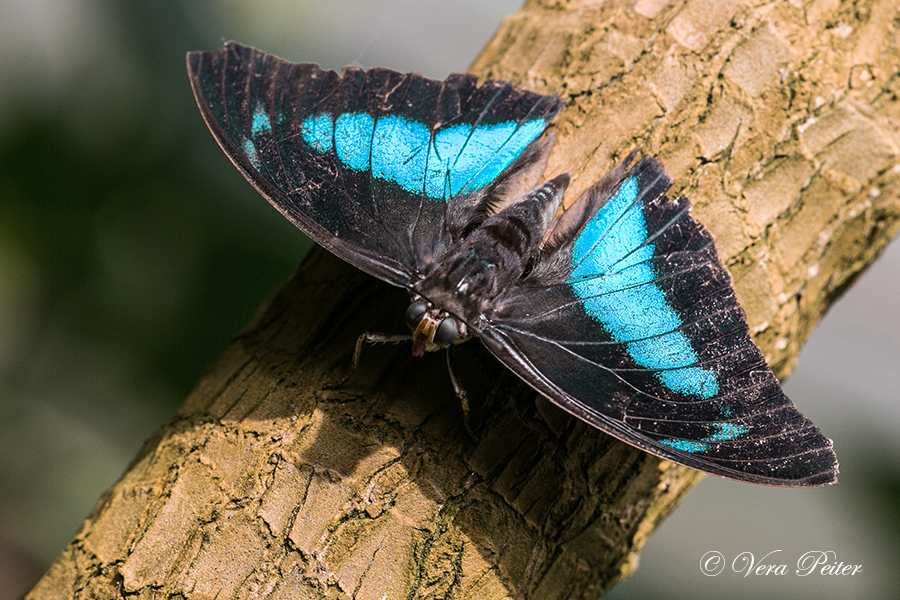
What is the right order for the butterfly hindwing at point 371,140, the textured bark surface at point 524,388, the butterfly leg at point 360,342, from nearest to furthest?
the textured bark surface at point 524,388 → the butterfly leg at point 360,342 → the butterfly hindwing at point 371,140

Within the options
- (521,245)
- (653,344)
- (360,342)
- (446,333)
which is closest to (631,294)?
(653,344)

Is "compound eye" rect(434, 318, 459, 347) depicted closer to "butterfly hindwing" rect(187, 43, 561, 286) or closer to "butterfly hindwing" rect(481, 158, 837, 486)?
"butterfly hindwing" rect(481, 158, 837, 486)

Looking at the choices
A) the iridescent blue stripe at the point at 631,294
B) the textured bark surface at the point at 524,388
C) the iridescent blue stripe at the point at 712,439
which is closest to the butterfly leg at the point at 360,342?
the textured bark surface at the point at 524,388

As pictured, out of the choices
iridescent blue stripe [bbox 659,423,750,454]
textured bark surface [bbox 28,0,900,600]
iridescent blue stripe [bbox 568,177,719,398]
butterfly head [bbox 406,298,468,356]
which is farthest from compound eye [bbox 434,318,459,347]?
iridescent blue stripe [bbox 659,423,750,454]

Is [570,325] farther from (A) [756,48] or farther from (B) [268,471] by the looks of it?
(A) [756,48]

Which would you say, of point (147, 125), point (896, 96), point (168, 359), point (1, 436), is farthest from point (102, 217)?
point (896, 96)

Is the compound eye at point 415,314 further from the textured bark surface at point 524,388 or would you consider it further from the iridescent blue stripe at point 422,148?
the iridescent blue stripe at point 422,148

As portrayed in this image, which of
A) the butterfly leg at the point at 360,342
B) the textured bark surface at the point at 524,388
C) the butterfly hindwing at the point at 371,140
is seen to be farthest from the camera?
the butterfly hindwing at the point at 371,140

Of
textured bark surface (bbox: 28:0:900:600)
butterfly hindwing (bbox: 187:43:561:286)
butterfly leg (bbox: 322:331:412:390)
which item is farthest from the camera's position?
butterfly hindwing (bbox: 187:43:561:286)
